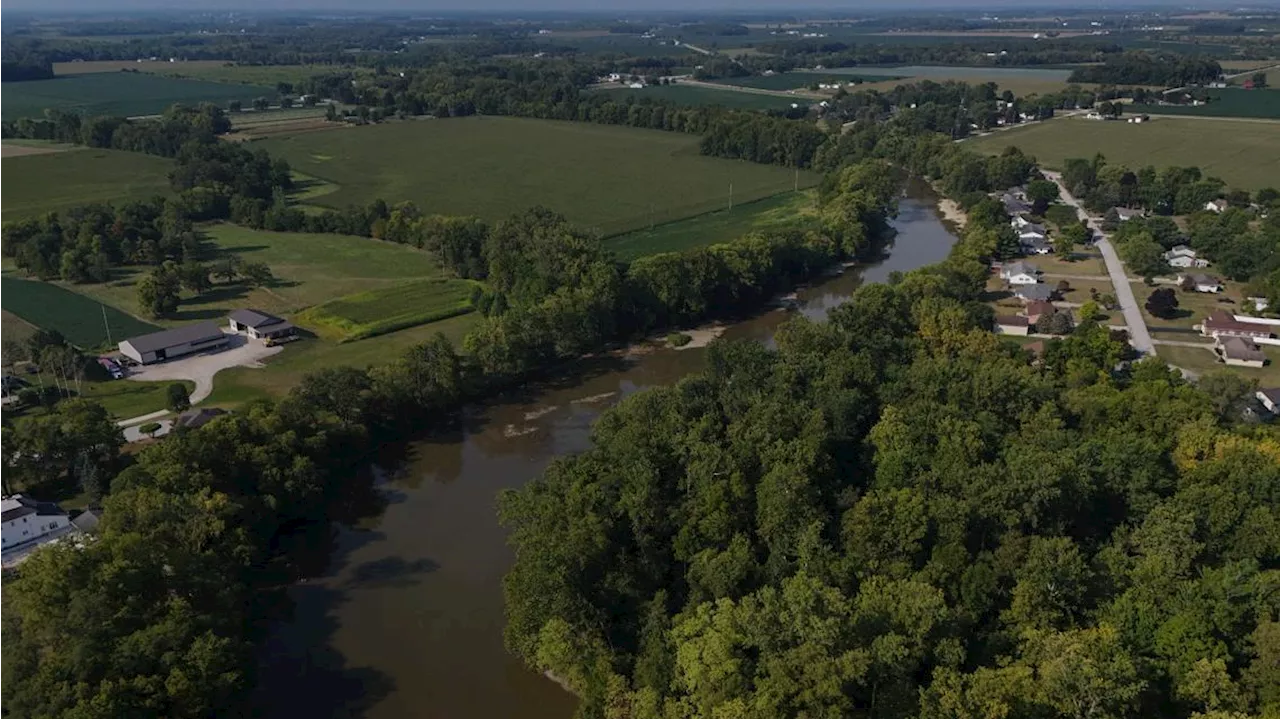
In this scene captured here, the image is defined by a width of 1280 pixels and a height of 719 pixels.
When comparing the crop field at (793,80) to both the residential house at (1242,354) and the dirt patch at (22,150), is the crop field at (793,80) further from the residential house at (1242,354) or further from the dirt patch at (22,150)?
the residential house at (1242,354)

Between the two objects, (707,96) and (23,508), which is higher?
(707,96)

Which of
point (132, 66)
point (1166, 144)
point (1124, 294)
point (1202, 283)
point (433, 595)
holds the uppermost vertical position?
point (132, 66)

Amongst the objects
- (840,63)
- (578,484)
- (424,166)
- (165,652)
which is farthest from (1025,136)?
(165,652)

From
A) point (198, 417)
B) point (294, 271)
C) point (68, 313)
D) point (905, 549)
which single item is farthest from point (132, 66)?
point (905, 549)

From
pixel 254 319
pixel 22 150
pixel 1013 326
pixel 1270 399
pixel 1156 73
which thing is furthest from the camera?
pixel 1156 73

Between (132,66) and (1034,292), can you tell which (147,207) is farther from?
(132,66)

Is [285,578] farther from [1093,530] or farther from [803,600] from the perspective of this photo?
[1093,530]

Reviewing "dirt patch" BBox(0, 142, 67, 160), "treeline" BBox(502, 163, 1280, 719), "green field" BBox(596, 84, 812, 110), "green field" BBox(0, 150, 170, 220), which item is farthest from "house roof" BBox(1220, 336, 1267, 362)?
"dirt patch" BBox(0, 142, 67, 160)
